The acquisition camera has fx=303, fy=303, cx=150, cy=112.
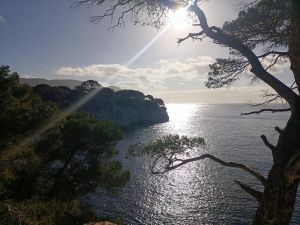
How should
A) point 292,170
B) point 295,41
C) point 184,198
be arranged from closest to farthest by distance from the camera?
point 292,170
point 295,41
point 184,198

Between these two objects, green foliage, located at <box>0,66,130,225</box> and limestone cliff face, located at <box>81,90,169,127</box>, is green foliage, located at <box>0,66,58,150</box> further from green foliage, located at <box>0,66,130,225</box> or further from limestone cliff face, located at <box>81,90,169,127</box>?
limestone cliff face, located at <box>81,90,169,127</box>

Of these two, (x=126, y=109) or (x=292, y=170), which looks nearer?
(x=292, y=170)

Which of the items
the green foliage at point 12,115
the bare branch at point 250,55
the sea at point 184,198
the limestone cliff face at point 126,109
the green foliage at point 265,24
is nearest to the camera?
the bare branch at point 250,55

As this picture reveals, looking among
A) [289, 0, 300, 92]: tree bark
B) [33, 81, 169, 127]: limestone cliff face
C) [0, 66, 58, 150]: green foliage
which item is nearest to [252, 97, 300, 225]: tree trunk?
[289, 0, 300, 92]: tree bark

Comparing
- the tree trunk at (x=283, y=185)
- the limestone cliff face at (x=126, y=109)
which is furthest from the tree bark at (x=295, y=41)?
the limestone cliff face at (x=126, y=109)

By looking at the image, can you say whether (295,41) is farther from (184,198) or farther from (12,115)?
(184,198)

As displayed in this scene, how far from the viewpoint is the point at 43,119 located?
21062 mm

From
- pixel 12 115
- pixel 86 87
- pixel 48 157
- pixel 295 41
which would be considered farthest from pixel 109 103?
pixel 295 41

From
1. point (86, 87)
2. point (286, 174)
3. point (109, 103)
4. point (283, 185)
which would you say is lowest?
point (283, 185)

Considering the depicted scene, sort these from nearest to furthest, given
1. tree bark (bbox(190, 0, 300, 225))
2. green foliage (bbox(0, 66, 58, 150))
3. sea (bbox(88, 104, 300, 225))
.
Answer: tree bark (bbox(190, 0, 300, 225)) < green foliage (bbox(0, 66, 58, 150)) < sea (bbox(88, 104, 300, 225))

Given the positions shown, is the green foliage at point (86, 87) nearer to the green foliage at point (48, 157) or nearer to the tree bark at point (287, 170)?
the green foliage at point (48, 157)

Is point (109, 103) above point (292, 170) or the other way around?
above

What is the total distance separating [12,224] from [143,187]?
36.6m

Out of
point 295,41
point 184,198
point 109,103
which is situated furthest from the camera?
point 109,103
